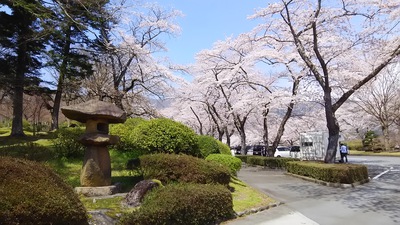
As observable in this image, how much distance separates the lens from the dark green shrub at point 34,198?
3.97 meters

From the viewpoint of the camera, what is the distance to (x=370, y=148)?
143 ft

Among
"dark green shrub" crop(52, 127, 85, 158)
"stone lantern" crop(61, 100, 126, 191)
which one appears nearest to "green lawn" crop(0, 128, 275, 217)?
"dark green shrub" crop(52, 127, 85, 158)

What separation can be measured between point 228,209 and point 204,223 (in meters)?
0.81

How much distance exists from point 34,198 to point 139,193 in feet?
9.16

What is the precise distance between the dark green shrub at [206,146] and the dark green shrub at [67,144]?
177 inches

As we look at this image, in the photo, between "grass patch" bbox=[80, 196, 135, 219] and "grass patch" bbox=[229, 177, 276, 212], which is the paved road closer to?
"grass patch" bbox=[229, 177, 276, 212]

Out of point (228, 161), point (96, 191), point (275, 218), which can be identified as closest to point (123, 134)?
point (228, 161)

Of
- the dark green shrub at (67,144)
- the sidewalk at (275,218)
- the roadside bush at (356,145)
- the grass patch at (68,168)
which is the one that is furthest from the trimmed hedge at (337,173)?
the roadside bush at (356,145)

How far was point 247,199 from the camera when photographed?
28.8 feet

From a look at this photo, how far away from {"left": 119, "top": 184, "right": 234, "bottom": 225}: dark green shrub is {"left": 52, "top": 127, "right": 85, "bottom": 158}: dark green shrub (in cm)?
588

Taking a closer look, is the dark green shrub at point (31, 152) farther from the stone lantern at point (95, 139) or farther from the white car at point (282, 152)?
the white car at point (282, 152)

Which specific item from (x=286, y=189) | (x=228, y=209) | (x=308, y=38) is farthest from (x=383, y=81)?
(x=228, y=209)

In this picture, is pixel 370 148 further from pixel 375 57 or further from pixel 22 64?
pixel 22 64

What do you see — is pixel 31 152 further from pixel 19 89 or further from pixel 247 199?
pixel 19 89
